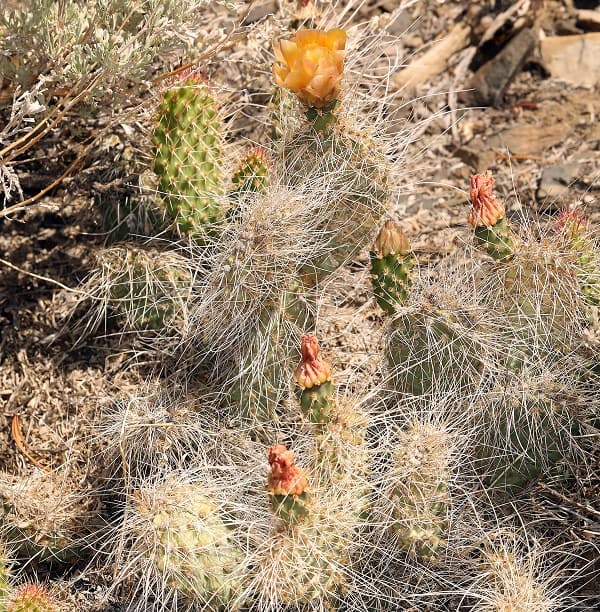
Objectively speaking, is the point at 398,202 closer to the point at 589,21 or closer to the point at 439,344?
the point at 439,344

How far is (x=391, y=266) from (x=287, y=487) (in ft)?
2.59

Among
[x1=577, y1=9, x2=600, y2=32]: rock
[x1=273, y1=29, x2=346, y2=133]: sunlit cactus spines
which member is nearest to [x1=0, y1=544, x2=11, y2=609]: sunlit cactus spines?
[x1=273, y1=29, x2=346, y2=133]: sunlit cactus spines

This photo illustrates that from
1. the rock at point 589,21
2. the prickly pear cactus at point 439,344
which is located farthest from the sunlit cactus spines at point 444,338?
the rock at point 589,21

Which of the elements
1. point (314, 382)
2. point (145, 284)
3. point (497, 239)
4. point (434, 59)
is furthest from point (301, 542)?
point (434, 59)

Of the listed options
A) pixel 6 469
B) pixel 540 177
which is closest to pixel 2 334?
pixel 6 469

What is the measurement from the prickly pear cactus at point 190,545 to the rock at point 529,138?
235cm

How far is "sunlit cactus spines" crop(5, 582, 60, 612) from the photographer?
2488mm

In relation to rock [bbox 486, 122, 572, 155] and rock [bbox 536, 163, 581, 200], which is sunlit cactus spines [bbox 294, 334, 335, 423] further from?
rock [bbox 486, 122, 572, 155]

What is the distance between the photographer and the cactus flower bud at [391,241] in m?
2.64

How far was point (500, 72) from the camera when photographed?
432 centimetres

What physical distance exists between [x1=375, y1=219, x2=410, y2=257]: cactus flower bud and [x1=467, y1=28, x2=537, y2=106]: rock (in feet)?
6.36

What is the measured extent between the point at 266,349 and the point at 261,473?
1.18 ft

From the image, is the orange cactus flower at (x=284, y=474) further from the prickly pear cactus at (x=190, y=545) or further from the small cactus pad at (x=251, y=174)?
the small cactus pad at (x=251, y=174)

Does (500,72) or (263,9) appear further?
(263,9)
